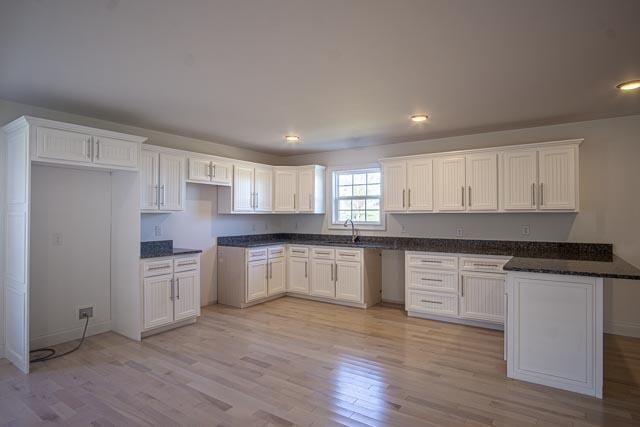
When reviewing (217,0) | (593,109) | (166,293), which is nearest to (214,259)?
(166,293)

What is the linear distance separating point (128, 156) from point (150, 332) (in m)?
1.96

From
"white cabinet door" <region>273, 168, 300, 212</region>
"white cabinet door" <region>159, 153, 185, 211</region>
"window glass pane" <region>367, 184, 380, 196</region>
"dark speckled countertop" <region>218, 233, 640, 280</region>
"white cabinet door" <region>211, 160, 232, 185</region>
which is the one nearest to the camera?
"dark speckled countertop" <region>218, 233, 640, 280</region>

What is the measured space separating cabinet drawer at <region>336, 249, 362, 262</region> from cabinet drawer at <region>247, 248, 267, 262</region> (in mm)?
1120

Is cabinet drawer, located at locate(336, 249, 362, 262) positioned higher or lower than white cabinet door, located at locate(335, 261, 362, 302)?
higher

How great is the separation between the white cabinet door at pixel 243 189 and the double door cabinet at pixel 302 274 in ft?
2.19

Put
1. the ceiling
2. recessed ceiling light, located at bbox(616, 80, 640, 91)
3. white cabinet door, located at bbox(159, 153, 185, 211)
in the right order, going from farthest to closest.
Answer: white cabinet door, located at bbox(159, 153, 185, 211) → recessed ceiling light, located at bbox(616, 80, 640, 91) → the ceiling

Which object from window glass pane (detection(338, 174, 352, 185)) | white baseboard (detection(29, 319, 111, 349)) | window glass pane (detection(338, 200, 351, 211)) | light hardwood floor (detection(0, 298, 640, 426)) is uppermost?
window glass pane (detection(338, 174, 352, 185))

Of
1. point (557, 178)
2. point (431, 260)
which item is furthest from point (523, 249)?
point (431, 260)

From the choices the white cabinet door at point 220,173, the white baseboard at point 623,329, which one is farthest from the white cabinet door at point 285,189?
the white baseboard at point 623,329

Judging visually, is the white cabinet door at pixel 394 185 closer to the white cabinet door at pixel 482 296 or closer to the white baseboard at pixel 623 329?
the white cabinet door at pixel 482 296

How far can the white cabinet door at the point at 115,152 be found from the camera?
11.7 ft

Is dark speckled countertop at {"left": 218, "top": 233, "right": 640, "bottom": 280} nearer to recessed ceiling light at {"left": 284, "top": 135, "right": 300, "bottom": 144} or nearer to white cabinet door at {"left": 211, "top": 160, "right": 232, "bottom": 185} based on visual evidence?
white cabinet door at {"left": 211, "top": 160, "right": 232, "bottom": 185}

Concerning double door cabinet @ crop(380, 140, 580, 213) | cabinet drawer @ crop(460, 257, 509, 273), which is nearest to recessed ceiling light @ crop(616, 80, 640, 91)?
double door cabinet @ crop(380, 140, 580, 213)

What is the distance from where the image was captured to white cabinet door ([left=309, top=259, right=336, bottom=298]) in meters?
5.39
